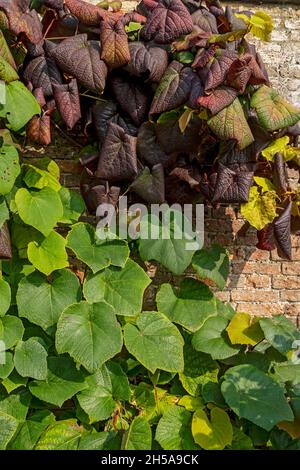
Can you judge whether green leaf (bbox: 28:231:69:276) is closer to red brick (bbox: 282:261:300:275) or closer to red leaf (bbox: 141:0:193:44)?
red leaf (bbox: 141:0:193:44)

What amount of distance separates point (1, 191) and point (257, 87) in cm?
97

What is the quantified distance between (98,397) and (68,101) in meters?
1.04

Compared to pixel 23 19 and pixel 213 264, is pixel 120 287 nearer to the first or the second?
pixel 213 264

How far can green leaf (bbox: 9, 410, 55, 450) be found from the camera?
1978 millimetres

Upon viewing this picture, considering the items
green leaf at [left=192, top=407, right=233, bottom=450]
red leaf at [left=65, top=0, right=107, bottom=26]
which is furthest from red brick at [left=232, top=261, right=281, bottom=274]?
red leaf at [left=65, top=0, right=107, bottom=26]

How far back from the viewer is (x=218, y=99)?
1964 mm

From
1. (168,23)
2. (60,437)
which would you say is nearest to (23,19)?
(168,23)

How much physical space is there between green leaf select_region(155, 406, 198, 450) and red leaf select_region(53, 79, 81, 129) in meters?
1.08

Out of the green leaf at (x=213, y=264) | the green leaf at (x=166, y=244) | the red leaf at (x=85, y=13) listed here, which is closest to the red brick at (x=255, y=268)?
the green leaf at (x=213, y=264)

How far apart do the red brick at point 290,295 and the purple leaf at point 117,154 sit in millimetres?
842

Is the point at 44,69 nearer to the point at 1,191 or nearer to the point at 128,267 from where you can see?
the point at 1,191

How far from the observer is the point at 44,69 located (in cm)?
208

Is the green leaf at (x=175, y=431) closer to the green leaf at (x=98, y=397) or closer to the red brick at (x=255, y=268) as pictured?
the green leaf at (x=98, y=397)
